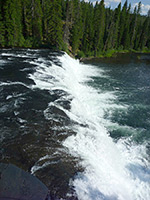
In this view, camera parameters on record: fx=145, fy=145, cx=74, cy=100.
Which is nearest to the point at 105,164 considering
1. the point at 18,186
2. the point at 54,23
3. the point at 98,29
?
the point at 18,186

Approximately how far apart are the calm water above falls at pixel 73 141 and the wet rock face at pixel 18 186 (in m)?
0.54

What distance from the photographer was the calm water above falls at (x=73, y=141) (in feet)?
15.3

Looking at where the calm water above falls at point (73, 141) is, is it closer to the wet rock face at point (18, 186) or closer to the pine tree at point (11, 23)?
the wet rock face at point (18, 186)

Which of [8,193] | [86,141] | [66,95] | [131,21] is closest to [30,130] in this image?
[86,141]

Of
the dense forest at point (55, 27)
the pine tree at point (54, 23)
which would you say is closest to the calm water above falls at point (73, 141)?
the dense forest at point (55, 27)

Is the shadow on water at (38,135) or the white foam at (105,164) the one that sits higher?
the shadow on water at (38,135)

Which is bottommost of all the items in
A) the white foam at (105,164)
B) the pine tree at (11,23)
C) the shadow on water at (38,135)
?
the white foam at (105,164)

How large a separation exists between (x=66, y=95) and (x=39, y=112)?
130 inches

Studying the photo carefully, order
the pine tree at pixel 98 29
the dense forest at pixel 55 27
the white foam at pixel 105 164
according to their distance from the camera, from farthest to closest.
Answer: the pine tree at pixel 98 29
the dense forest at pixel 55 27
the white foam at pixel 105 164

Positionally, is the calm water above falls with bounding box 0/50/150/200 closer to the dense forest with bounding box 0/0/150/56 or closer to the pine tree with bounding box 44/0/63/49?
the dense forest with bounding box 0/0/150/56

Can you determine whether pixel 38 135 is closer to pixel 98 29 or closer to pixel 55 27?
pixel 55 27

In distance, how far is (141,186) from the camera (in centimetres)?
539

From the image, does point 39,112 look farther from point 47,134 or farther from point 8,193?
point 8,193

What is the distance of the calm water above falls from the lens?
4.66m
